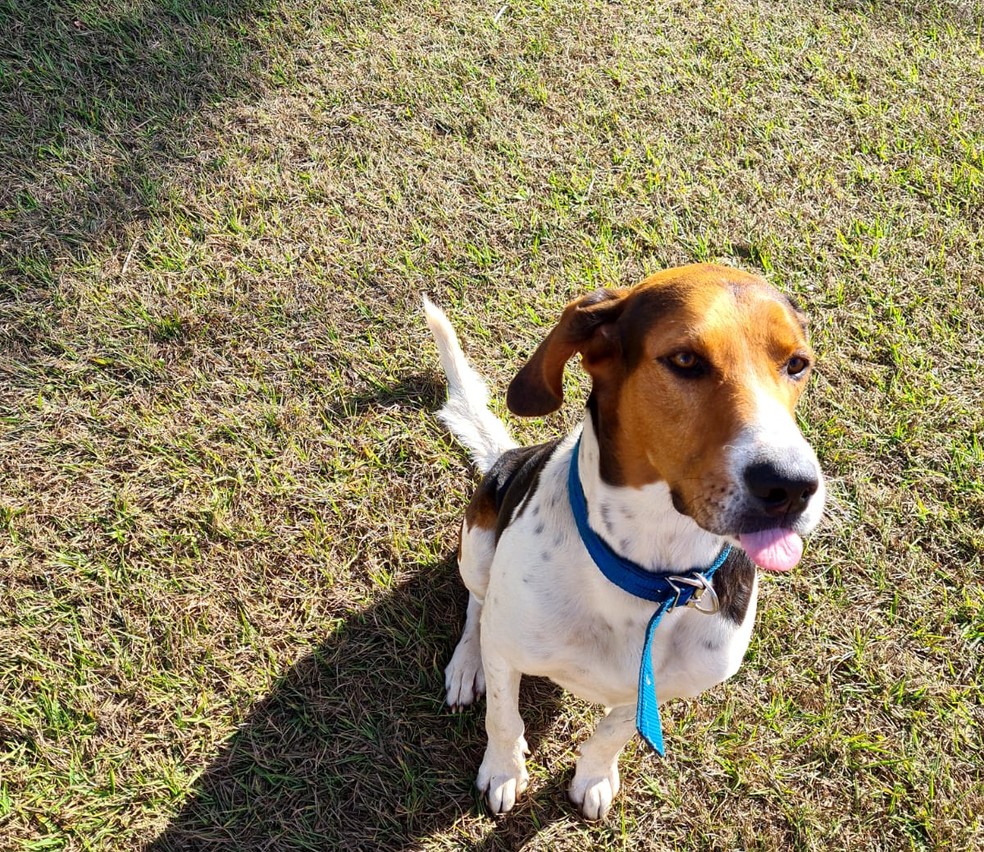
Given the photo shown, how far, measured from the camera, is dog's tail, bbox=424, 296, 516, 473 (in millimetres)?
4316

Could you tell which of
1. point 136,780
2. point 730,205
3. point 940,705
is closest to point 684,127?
point 730,205

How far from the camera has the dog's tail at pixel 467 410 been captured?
14.2ft

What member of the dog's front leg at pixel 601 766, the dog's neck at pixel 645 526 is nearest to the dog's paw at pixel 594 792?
the dog's front leg at pixel 601 766

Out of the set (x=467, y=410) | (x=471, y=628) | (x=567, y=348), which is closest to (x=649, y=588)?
(x=567, y=348)

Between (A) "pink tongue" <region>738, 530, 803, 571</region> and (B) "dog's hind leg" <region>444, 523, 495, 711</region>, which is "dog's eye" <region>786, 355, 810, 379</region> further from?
(B) "dog's hind leg" <region>444, 523, 495, 711</region>

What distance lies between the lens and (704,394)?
251 centimetres

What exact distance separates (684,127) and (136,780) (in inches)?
198

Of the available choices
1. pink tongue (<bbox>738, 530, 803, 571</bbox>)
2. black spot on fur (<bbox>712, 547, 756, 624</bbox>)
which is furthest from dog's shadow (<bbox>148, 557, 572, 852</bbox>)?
pink tongue (<bbox>738, 530, 803, 571</bbox>)

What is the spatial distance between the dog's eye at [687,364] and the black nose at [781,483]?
37 cm

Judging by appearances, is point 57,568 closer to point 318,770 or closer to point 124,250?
point 318,770

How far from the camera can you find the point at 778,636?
13.8ft

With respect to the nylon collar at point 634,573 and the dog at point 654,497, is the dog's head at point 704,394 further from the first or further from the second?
the nylon collar at point 634,573

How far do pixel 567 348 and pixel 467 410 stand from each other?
5.58 ft

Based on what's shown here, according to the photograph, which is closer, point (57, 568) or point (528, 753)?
point (528, 753)
